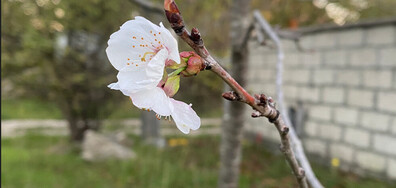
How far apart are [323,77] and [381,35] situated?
841mm

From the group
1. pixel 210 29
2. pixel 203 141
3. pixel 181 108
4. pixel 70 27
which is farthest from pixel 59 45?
pixel 181 108

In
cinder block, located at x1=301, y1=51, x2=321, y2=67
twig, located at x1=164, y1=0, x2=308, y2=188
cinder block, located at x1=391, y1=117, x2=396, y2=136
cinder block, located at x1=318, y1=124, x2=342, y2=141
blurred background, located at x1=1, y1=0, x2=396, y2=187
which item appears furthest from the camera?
cinder block, located at x1=301, y1=51, x2=321, y2=67

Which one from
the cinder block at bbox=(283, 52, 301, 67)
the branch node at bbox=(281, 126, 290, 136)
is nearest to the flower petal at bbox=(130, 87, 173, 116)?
the branch node at bbox=(281, 126, 290, 136)

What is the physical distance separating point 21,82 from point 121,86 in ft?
14.5

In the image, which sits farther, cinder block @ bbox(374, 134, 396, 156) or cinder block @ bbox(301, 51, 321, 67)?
cinder block @ bbox(301, 51, 321, 67)

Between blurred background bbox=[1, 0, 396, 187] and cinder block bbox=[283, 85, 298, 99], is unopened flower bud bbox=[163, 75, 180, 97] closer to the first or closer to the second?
blurred background bbox=[1, 0, 396, 187]

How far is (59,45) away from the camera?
4336 mm

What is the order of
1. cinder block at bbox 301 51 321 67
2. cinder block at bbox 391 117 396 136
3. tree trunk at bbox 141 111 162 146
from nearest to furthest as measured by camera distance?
1. cinder block at bbox 391 117 396 136
2. cinder block at bbox 301 51 321 67
3. tree trunk at bbox 141 111 162 146

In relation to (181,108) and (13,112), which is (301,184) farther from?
(13,112)

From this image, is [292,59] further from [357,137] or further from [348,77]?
[357,137]

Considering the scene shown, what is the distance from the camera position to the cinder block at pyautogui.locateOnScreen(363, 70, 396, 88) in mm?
3277

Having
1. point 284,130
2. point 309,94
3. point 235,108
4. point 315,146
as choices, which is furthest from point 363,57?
point 284,130

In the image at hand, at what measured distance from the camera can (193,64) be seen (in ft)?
1.36

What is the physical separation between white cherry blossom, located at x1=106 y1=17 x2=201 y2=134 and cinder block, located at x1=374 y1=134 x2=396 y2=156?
3295 millimetres
